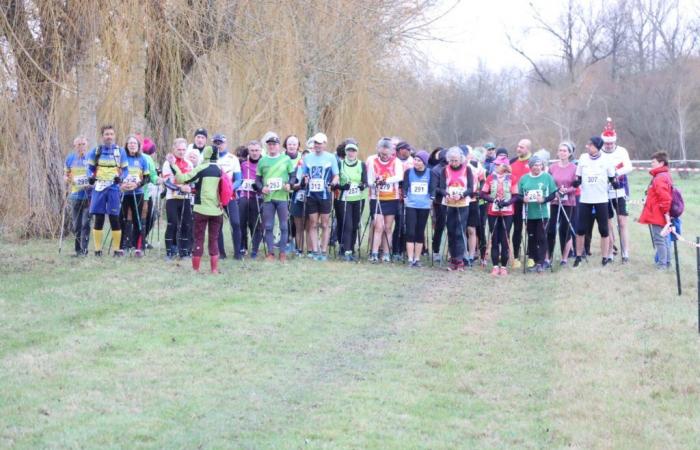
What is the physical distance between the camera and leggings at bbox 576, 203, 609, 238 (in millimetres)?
15594

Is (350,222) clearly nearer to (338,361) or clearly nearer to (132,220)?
(132,220)

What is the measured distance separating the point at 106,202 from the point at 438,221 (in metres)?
5.47

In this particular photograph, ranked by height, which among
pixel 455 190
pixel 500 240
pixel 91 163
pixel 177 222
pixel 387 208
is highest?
pixel 91 163

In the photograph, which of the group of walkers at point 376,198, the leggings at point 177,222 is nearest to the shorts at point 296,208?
the group of walkers at point 376,198

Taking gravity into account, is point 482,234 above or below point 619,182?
below

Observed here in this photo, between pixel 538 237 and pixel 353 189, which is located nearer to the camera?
pixel 538 237

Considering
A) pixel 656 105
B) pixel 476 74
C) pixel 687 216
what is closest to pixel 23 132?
pixel 687 216

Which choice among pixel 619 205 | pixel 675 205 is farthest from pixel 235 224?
pixel 675 205

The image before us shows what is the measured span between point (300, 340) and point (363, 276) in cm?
503

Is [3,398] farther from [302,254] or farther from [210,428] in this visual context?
[302,254]

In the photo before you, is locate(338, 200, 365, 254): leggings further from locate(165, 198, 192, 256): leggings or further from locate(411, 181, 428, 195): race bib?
locate(165, 198, 192, 256): leggings

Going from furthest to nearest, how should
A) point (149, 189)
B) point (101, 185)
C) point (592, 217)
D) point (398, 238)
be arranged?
point (398, 238) → point (149, 189) → point (592, 217) → point (101, 185)

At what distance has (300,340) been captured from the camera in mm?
10141

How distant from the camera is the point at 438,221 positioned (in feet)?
56.5
